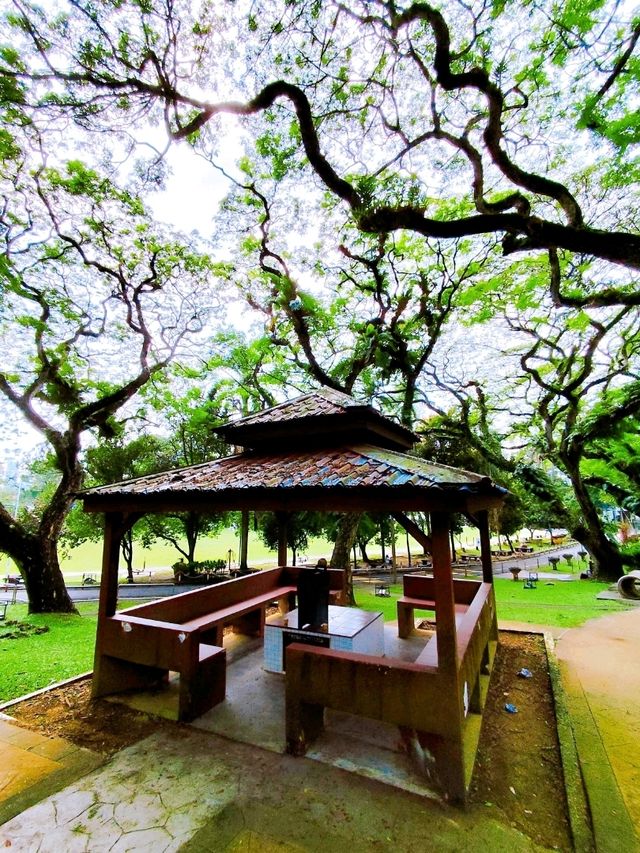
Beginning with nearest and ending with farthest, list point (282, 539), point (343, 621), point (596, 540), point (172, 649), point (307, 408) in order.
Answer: point (172, 649), point (343, 621), point (307, 408), point (282, 539), point (596, 540)

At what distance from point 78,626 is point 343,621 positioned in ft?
28.1

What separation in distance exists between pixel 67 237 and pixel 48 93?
5.03 m

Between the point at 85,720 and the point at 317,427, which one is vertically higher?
the point at 317,427

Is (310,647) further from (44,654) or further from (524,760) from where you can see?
(44,654)

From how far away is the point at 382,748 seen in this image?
4.12 meters

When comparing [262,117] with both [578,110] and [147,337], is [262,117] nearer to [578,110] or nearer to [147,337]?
[578,110]

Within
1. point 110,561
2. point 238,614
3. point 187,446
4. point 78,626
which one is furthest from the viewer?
point 187,446

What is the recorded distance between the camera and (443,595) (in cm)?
375

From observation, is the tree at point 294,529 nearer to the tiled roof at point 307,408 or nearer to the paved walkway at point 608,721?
the paved walkway at point 608,721

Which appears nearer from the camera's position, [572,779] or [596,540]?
[572,779]

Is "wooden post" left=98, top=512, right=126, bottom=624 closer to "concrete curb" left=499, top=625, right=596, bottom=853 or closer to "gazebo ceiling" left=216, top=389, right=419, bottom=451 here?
"gazebo ceiling" left=216, top=389, right=419, bottom=451

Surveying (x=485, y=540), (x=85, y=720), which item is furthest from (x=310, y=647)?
(x=485, y=540)

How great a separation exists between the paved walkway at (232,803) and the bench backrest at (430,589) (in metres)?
3.06

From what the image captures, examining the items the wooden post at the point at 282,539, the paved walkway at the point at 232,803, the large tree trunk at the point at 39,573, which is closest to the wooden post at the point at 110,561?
the paved walkway at the point at 232,803
